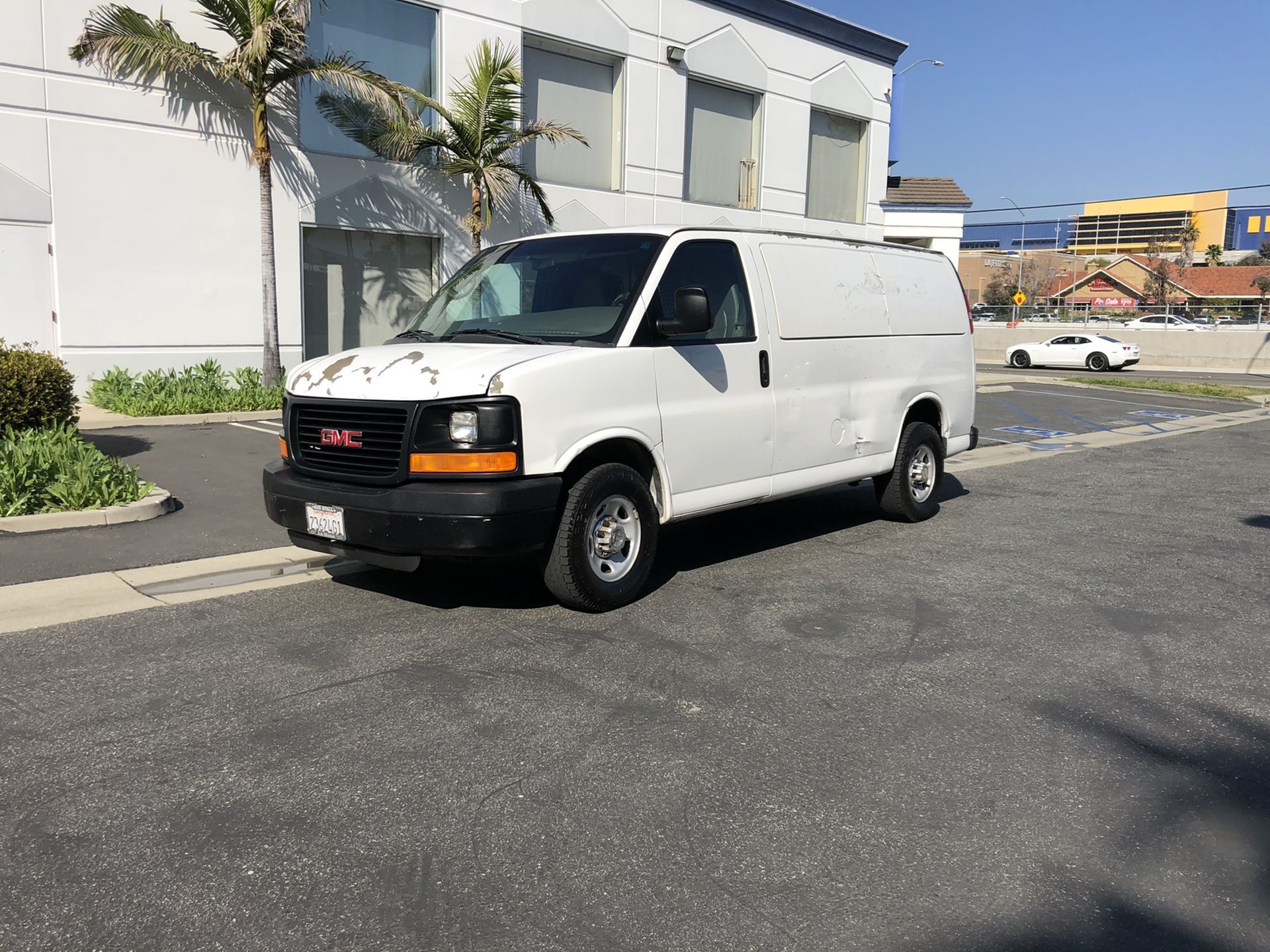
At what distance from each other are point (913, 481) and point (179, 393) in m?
9.41

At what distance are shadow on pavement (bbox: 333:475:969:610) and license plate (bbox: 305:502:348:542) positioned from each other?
28.0 inches

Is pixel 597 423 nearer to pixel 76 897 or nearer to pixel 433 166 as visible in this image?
pixel 76 897

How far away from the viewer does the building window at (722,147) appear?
20.8 metres

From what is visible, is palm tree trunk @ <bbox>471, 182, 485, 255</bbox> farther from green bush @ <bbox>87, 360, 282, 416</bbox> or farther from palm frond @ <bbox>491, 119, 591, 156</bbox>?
green bush @ <bbox>87, 360, 282, 416</bbox>

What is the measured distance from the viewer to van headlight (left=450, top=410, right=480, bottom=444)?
5.44 m

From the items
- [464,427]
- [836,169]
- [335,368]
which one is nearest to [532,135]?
[836,169]

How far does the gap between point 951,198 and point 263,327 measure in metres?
28.7

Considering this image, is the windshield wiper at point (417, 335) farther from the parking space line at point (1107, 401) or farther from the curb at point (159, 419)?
the parking space line at point (1107, 401)

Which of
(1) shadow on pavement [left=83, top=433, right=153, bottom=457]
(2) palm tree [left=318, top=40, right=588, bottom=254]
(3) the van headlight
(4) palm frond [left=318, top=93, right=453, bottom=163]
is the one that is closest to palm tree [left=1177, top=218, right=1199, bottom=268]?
(2) palm tree [left=318, top=40, right=588, bottom=254]

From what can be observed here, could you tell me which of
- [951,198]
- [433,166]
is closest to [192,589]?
[433,166]

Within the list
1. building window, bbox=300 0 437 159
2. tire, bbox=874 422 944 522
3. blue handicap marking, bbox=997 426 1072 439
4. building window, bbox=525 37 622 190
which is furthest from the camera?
building window, bbox=525 37 622 190

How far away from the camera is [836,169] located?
79.1 ft

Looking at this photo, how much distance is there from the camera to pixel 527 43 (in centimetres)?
1806

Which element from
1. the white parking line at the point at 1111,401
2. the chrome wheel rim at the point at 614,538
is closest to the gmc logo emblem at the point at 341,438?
the chrome wheel rim at the point at 614,538
